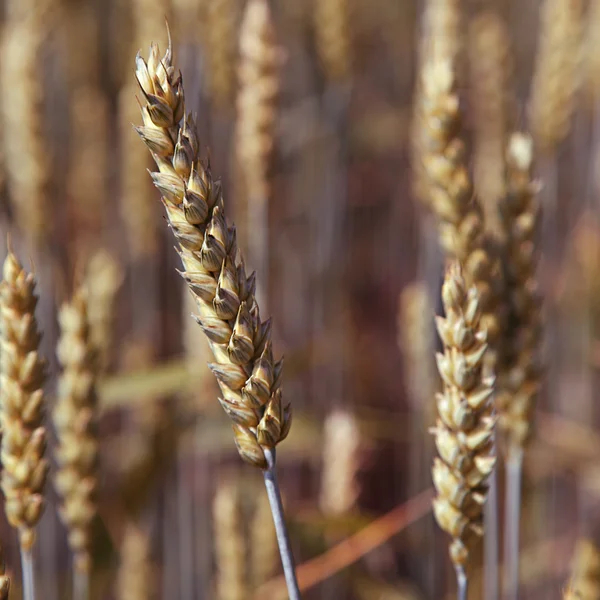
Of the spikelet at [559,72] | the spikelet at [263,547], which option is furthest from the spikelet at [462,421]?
the spikelet at [559,72]

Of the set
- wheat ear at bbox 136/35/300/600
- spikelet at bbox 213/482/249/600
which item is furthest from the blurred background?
wheat ear at bbox 136/35/300/600

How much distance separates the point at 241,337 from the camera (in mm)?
521

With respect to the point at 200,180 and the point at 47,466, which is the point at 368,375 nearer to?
the point at 47,466

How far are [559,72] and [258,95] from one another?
0.60 metres

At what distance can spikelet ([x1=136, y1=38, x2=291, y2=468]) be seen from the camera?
0.50 meters

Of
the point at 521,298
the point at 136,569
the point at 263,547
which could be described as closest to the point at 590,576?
the point at 521,298

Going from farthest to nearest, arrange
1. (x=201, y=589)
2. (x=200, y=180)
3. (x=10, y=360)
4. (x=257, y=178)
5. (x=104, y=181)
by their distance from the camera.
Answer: (x=104, y=181) → (x=201, y=589) → (x=257, y=178) → (x=10, y=360) → (x=200, y=180)

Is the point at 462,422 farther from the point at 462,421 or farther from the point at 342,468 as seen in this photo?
the point at 342,468

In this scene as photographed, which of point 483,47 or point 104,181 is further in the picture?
point 104,181

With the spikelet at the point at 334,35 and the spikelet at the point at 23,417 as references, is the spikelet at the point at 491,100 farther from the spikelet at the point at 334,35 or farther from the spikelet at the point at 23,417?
the spikelet at the point at 23,417

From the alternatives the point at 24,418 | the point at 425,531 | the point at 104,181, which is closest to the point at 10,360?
the point at 24,418

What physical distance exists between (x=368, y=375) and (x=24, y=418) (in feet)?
5.21

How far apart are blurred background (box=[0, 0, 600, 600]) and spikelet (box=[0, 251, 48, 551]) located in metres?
0.39

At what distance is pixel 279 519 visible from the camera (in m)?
0.51
